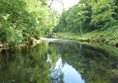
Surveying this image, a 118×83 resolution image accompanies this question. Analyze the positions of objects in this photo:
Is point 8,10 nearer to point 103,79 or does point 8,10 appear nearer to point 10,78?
point 10,78

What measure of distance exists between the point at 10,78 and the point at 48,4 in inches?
1693

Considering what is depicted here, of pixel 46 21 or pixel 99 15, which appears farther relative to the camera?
pixel 99 15

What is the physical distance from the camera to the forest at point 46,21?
21.9 m

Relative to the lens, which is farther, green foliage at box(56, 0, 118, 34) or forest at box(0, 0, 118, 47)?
green foliage at box(56, 0, 118, 34)

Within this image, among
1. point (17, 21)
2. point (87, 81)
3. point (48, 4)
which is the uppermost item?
point (48, 4)

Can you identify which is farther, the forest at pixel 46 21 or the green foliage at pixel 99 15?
the green foliage at pixel 99 15

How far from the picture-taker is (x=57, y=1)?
2162 inches

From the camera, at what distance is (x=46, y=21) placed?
170ft

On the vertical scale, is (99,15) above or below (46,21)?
above

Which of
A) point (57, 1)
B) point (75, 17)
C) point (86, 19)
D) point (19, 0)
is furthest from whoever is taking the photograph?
point (75, 17)

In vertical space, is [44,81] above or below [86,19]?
below

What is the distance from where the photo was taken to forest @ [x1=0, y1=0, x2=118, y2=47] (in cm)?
2191

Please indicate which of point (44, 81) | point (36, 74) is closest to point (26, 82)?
point (44, 81)

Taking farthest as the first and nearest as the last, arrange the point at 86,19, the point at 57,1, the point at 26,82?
the point at 86,19
the point at 57,1
the point at 26,82
